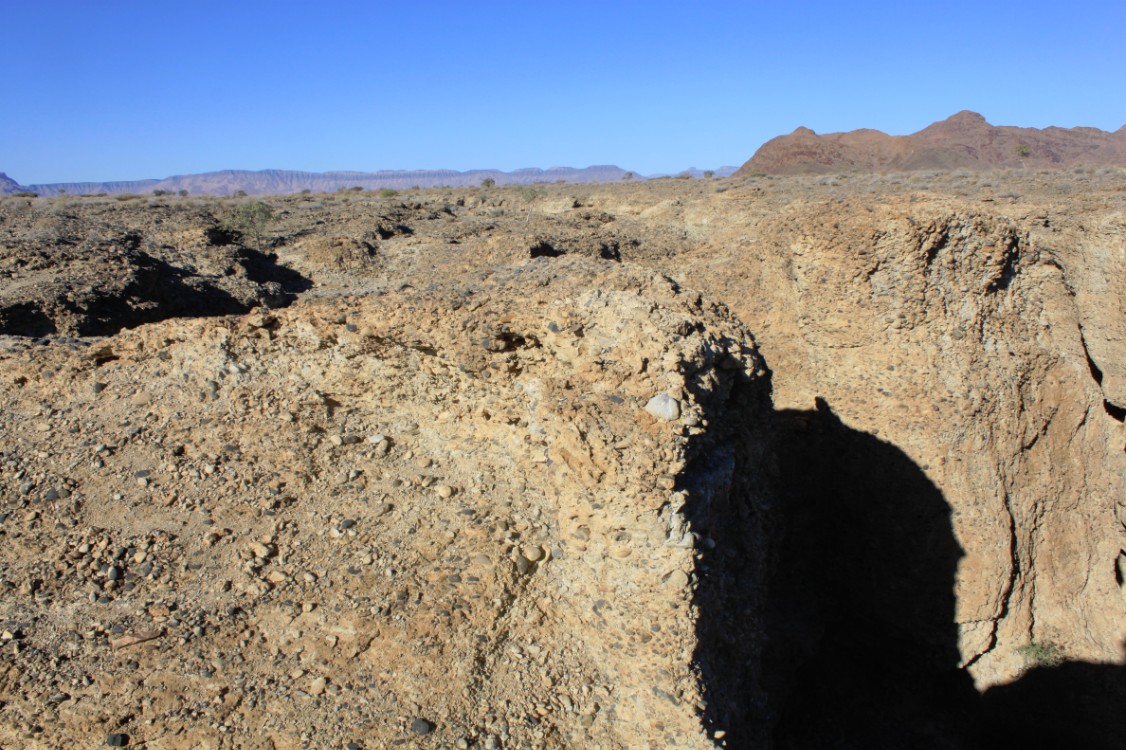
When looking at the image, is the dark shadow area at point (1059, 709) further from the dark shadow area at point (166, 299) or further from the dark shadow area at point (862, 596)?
the dark shadow area at point (166, 299)

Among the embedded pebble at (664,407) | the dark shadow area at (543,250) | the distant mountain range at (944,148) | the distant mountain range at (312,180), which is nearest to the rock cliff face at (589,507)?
A: the embedded pebble at (664,407)

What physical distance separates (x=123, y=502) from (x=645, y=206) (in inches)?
664

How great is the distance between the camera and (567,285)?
3.38 meters

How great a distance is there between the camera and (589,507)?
299 centimetres

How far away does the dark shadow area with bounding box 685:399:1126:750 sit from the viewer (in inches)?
189

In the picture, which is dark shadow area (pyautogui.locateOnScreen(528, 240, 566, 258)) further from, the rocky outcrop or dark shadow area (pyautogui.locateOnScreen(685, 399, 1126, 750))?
dark shadow area (pyautogui.locateOnScreen(685, 399, 1126, 750))

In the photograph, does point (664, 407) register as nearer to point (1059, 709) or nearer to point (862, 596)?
point (862, 596)

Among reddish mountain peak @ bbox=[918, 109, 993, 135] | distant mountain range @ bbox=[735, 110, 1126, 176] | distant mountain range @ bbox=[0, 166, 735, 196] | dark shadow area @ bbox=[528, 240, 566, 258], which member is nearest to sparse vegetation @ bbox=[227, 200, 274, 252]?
dark shadow area @ bbox=[528, 240, 566, 258]

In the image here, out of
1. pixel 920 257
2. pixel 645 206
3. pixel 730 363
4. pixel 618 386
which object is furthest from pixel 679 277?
pixel 645 206

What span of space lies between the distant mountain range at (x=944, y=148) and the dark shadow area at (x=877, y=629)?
50.2 m

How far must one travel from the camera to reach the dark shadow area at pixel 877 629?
481 centimetres

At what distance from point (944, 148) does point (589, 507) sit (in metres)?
67.8

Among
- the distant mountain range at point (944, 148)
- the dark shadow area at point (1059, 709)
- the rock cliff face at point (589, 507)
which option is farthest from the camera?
the distant mountain range at point (944, 148)

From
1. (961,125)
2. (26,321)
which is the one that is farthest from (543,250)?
(961,125)
